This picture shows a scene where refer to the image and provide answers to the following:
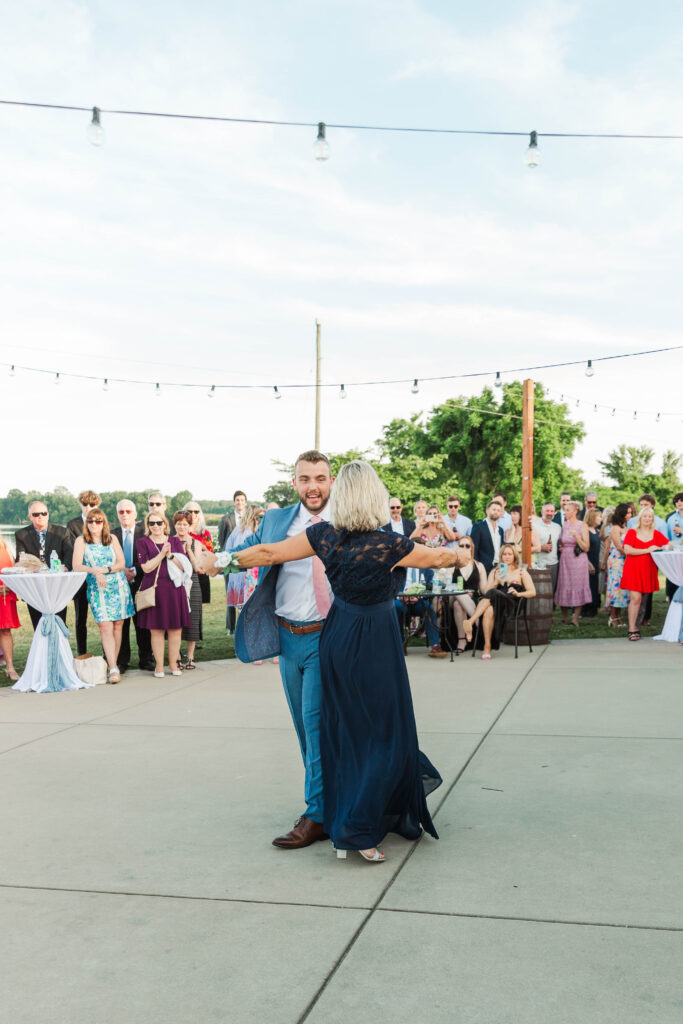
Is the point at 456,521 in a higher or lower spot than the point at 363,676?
higher

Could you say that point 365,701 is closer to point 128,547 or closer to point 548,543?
point 128,547

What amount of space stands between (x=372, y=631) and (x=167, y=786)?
6.49 ft

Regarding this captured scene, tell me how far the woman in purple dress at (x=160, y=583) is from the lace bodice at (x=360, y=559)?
223 inches

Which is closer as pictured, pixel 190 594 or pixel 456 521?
pixel 190 594

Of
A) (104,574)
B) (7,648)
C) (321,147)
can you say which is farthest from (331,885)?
(321,147)

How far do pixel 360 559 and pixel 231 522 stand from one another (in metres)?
8.60

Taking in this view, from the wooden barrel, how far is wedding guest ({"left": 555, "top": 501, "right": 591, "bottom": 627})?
2.00 metres

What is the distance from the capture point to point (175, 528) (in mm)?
10445

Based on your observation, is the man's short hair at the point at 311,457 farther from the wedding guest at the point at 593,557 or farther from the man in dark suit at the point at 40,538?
the wedding guest at the point at 593,557

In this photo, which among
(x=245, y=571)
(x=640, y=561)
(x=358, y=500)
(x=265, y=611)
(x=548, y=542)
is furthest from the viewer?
(x=548, y=542)

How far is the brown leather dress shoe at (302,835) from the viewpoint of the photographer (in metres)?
4.38

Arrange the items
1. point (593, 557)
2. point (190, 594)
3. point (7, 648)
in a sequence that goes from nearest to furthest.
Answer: point (7, 648) < point (190, 594) < point (593, 557)

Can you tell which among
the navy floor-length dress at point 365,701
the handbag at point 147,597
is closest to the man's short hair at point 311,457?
the navy floor-length dress at point 365,701

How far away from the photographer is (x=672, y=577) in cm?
1138
